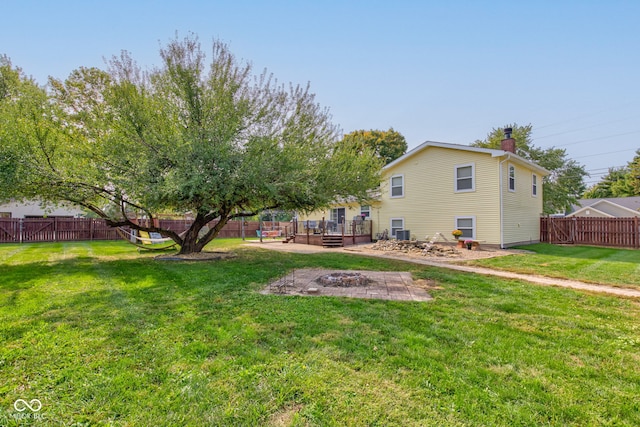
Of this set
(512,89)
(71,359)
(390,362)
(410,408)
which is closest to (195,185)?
(71,359)

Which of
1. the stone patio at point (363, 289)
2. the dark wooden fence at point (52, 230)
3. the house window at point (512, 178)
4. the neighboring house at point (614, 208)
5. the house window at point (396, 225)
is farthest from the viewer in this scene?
the neighboring house at point (614, 208)

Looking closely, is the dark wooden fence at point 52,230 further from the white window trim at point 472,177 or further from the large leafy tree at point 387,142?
the large leafy tree at point 387,142

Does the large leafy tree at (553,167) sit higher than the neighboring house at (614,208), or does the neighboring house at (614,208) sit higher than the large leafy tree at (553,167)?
the large leafy tree at (553,167)

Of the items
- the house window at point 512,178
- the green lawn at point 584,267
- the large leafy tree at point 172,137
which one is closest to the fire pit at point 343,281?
the large leafy tree at point 172,137

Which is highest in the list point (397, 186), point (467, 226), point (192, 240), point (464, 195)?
point (397, 186)

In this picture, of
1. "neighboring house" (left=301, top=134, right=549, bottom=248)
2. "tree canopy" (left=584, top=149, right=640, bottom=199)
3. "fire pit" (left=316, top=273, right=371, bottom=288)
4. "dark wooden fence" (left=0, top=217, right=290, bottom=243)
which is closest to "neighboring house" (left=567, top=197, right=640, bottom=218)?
"tree canopy" (left=584, top=149, right=640, bottom=199)

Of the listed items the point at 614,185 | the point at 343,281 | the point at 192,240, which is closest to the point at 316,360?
the point at 343,281

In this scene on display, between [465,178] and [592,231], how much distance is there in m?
6.65

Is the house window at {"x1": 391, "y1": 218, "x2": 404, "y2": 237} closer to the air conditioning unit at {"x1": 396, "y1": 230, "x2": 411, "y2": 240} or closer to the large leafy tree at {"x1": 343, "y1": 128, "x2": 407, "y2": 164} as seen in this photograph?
the air conditioning unit at {"x1": 396, "y1": 230, "x2": 411, "y2": 240}

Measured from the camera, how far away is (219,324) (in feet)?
12.6

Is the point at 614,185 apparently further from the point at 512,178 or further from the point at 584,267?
the point at 584,267

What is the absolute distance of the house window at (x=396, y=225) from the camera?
55.3ft

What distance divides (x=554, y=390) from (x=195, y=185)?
736 centimetres

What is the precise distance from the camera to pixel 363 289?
581cm
